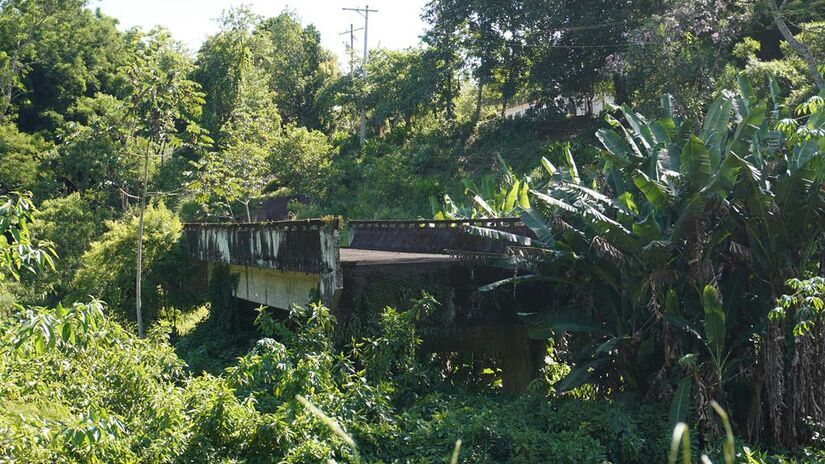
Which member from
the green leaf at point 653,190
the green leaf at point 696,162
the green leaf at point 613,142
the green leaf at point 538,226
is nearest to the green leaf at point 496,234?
the green leaf at point 538,226

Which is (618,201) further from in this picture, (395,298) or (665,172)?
(395,298)

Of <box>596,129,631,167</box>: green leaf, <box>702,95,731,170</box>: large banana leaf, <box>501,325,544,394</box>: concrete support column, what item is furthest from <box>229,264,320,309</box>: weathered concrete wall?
<box>702,95,731,170</box>: large banana leaf

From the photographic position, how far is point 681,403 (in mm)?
9484

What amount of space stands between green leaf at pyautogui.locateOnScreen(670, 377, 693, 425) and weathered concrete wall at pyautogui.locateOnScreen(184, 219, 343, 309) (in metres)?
4.51

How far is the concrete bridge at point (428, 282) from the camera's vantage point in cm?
1189

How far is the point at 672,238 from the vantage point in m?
9.93

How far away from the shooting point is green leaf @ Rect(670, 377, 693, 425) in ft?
30.9

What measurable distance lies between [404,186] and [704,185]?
80.5 ft

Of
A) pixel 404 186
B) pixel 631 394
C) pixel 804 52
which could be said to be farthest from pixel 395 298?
pixel 404 186

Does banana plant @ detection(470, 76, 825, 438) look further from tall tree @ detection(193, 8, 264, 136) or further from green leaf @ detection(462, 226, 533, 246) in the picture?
tall tree @ detection(193, 8, 264, 136)

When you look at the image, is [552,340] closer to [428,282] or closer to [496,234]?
[428,282]

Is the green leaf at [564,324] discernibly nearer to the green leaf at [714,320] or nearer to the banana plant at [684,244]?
the banana plant at [684,244]

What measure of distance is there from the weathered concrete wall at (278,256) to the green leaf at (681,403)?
451cm

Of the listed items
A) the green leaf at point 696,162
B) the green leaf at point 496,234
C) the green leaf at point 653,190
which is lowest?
the green leaf at point 496,234
